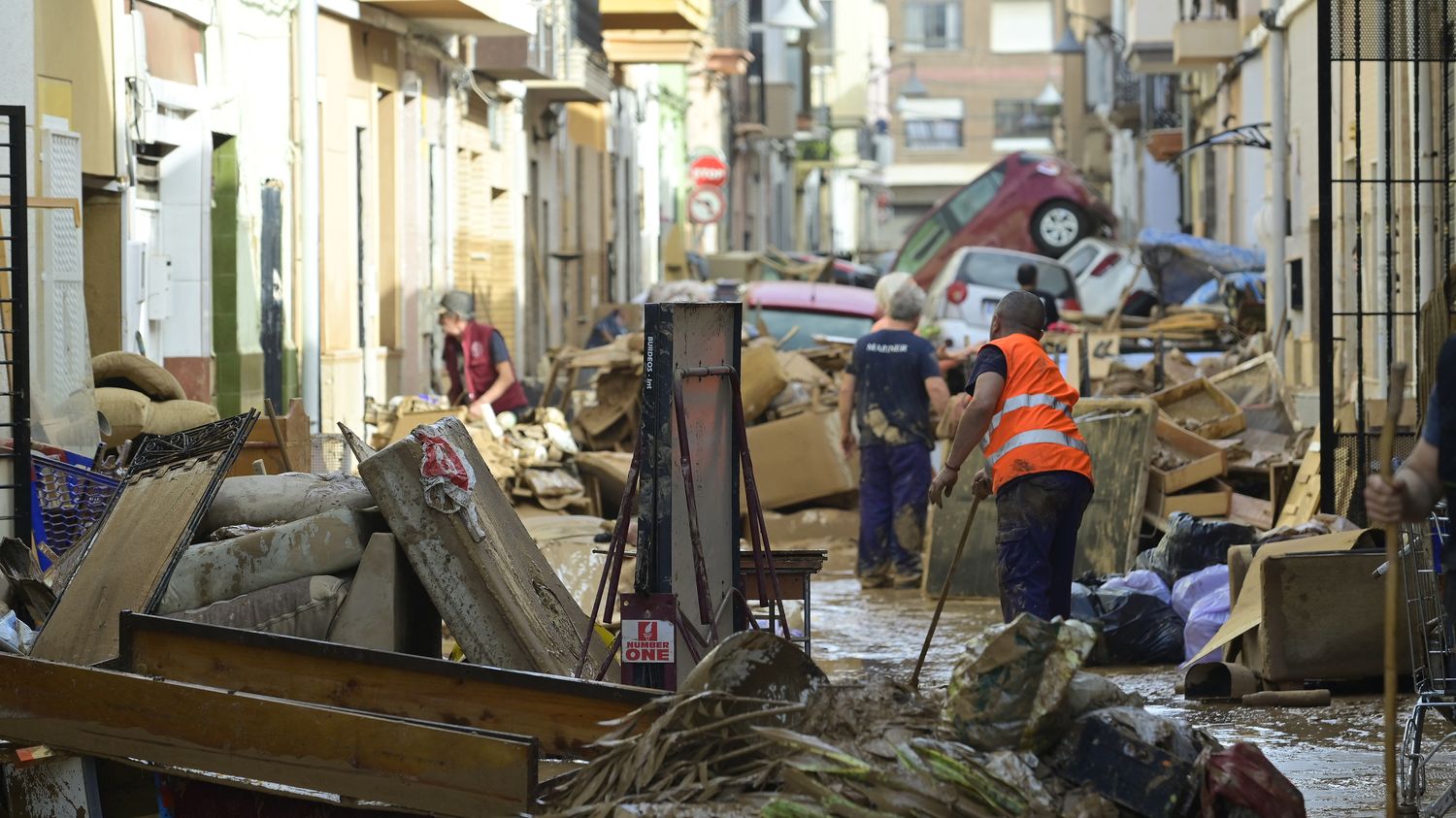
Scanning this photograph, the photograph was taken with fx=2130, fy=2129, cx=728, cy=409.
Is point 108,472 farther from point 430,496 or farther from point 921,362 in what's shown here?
point 921,362

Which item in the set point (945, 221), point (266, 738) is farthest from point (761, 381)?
point (945, 221)

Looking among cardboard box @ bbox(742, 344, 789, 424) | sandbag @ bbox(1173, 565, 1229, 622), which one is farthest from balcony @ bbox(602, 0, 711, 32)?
sandbag @ bbox(1173, 565, 1229, 622)

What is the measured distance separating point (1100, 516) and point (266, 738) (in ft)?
22.5

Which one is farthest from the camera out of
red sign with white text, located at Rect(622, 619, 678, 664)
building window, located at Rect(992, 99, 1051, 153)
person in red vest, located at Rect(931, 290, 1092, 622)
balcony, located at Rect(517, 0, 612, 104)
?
building window, located at Rect(992, 99, 1051, 153)

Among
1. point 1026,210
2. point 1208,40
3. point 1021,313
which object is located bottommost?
point 1021,313

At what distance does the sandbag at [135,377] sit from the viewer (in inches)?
414

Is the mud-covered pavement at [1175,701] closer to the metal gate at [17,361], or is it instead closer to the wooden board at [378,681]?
the wooden board at [378,681]

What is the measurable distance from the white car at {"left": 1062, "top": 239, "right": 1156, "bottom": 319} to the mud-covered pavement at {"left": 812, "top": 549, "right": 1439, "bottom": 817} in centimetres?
1920

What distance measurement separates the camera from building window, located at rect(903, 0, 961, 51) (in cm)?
9362

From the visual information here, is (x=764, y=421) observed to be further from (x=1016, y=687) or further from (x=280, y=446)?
(x=1016, y=687)

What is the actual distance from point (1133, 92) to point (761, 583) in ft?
125

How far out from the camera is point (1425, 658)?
6133 mm

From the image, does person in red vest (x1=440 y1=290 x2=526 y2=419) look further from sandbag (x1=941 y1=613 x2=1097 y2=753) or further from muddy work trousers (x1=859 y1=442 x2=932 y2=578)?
sandbag (x1=941 y1=613 x2=1097 y2=753)

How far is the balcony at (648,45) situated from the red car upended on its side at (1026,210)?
29.3 feet
